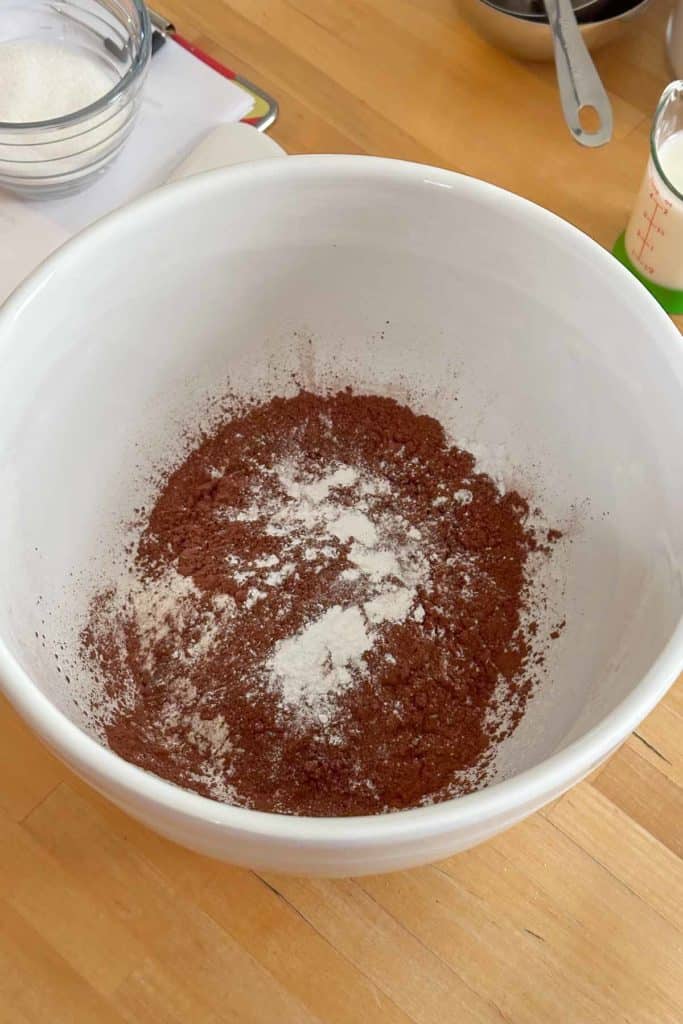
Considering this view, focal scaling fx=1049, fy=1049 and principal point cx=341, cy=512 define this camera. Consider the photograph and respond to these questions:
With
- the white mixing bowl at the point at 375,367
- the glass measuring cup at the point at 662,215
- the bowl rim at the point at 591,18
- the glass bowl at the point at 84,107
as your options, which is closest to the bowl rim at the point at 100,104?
the glass bowl at the point at 84,107

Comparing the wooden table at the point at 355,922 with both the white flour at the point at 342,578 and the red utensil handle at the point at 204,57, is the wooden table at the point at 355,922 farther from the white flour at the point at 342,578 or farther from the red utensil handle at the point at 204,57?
the red utensil handle at the point at 204,57

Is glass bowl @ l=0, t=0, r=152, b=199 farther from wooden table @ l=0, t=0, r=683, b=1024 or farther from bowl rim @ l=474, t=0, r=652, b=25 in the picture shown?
wooden table @ l=0, t=0, r=683, b=1024

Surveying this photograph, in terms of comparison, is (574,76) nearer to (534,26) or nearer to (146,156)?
(534,26)

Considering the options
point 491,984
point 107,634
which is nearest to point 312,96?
point 107,634

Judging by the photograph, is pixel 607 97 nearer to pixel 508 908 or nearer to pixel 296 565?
pixel 296 565

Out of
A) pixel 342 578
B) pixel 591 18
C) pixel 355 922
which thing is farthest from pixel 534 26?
pixel 355 922

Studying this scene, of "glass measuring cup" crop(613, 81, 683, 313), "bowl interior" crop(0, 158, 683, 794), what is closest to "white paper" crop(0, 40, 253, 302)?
"bowl interior" crop(0, 158, 683, 794)

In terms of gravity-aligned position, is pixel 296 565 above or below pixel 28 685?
below
